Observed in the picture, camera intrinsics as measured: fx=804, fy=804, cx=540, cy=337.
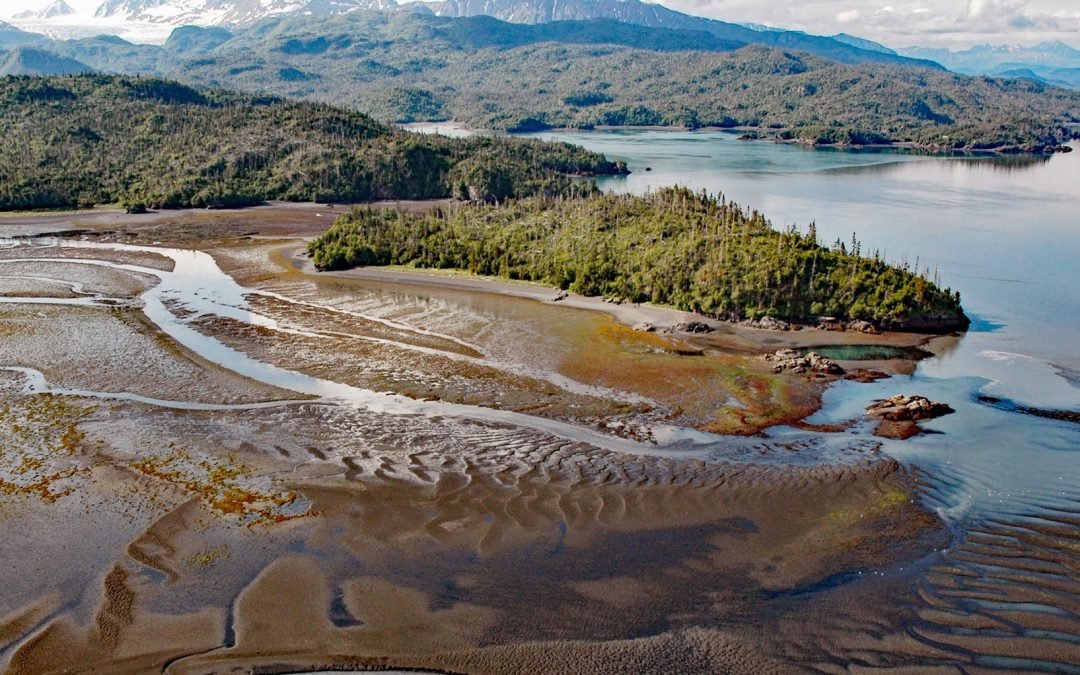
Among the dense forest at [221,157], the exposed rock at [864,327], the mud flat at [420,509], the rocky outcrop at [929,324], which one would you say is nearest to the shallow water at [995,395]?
the rocky outcrop at [929,324]

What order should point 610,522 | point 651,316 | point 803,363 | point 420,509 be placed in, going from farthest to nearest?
point 651,316 < point 803,363 < point 420,509 < point 610,522

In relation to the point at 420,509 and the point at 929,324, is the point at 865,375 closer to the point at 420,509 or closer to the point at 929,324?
the point at 929,324

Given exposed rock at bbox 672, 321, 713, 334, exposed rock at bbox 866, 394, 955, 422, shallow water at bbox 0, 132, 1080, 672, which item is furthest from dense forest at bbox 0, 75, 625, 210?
shallow water at bbox 0, 132, 1080, 672

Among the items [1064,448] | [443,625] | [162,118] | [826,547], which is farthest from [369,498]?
[162,118]

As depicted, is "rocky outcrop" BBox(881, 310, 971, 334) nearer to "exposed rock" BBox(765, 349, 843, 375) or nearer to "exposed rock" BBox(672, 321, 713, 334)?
"exposed rock" BBox(765, 349, 843, 375)

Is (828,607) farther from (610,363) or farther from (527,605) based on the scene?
(610,363)

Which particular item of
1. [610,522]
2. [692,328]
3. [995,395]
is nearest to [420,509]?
[610,522]
